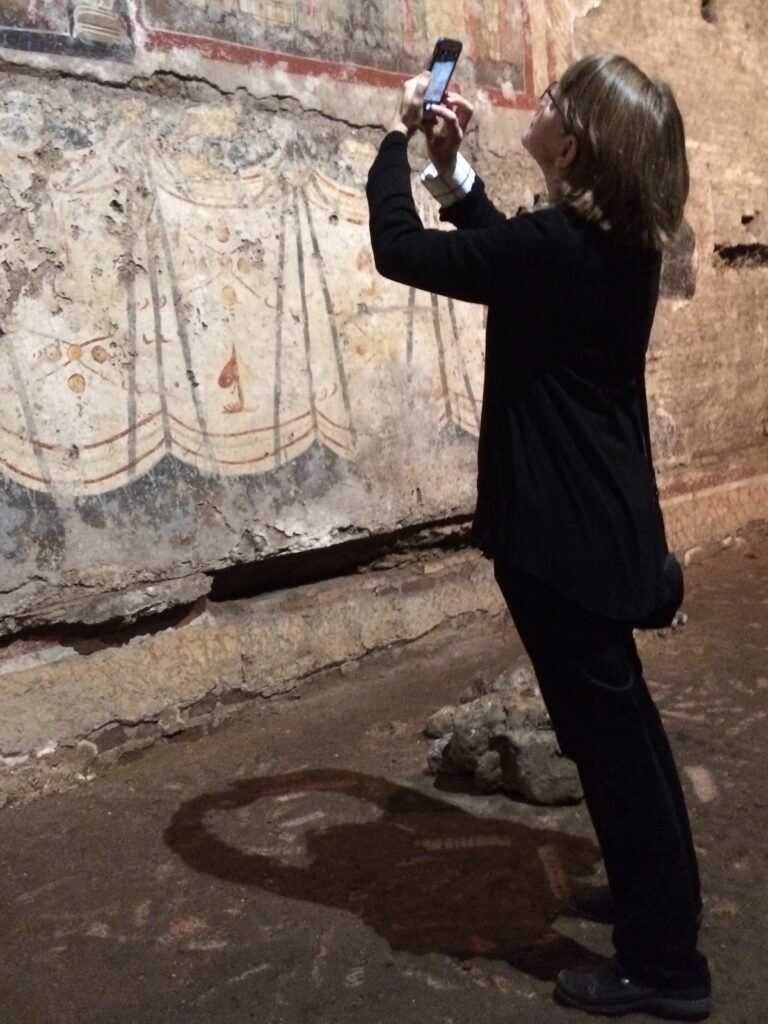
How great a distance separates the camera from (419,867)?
2.18 m

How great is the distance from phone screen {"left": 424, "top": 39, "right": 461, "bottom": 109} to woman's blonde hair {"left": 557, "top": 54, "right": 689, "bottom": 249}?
19cm

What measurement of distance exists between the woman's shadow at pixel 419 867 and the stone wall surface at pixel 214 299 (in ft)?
2.03

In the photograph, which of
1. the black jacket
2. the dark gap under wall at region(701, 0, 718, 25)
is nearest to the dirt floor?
the black jacket

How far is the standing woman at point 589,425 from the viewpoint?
1.44 meters

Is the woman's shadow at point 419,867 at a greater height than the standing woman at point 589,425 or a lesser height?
lesser

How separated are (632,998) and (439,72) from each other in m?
1.45

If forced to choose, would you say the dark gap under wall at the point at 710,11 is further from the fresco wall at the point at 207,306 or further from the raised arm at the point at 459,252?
the raised arm at the point at 459,252

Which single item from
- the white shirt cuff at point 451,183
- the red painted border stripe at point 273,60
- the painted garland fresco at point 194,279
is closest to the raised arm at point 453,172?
the white shirt cuff at point 451,183

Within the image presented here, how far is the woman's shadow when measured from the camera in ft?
6.23

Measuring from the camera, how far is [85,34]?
8.83ft

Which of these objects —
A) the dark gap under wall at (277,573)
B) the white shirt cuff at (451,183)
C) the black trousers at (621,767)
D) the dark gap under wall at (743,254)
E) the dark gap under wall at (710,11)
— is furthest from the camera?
the dark gap under wall at (743,254)

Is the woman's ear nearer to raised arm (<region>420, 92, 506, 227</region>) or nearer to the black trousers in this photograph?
raised arm (<region>420, 92, 506, 227</region>)

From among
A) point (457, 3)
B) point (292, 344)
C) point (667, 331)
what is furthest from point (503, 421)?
point (667, 331)

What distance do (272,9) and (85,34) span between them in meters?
0.63
